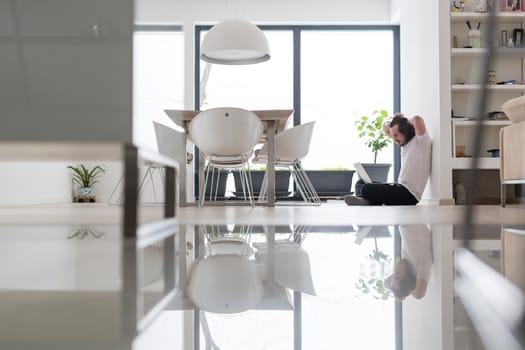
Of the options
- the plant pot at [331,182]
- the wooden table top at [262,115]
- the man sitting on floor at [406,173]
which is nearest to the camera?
the wooden table top at [262,115]

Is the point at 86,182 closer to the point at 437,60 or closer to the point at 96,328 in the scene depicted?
the point at 437,60

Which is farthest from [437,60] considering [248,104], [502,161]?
[248,104]

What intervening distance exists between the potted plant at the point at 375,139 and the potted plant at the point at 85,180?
3307 millimetres

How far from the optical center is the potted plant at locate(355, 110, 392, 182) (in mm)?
6363

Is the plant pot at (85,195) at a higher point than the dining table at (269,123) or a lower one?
lower

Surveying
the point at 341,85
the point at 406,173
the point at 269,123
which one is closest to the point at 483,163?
the point at 406,173

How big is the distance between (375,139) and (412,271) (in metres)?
5.91

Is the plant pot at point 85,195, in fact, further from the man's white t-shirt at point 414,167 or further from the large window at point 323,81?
the man's white t-shirt at point 414,167

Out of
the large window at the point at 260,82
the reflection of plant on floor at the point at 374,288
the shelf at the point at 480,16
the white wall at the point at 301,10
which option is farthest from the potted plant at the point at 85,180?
the reflection of plant on floor at the point at 374,288

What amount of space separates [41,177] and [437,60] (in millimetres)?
4056

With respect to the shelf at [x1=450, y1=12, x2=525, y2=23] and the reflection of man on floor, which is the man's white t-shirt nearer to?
the shelf at [x1=450, y1=12, x2=525, y2=23]

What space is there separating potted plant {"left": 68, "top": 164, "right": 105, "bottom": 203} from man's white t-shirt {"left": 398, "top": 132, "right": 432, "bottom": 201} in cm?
382

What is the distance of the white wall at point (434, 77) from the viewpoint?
461cm

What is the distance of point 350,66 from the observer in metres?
6.84
